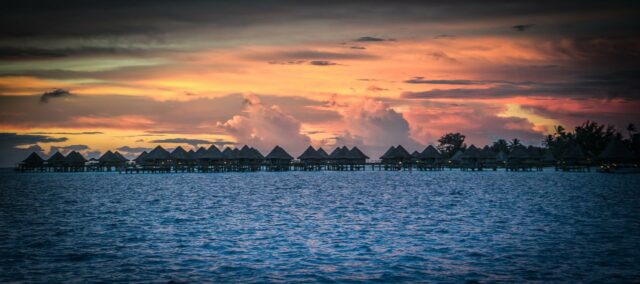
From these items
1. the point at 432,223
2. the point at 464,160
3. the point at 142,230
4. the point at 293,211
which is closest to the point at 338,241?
the point at 432,223

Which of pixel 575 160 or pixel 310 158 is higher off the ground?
pixel 310 158

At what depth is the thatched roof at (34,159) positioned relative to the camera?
10470cm

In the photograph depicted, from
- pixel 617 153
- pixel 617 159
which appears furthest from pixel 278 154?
pixel 617 159

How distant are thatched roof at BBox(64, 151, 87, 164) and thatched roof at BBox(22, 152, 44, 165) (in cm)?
474

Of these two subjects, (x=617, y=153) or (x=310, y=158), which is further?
(x=310, y=158)

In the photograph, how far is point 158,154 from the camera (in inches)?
3748

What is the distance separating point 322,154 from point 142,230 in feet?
254

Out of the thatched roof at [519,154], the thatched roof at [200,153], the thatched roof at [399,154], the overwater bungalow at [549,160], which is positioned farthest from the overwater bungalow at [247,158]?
the overwater bungalow at [549,160]

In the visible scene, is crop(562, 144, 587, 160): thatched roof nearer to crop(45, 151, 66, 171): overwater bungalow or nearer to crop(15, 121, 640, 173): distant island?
crop(15, 121, 640, 173): distant island

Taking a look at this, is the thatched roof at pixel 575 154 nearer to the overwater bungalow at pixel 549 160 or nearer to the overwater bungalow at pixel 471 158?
the overwater bungalow at pixel 549 160

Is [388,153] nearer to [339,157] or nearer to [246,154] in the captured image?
[339,157]

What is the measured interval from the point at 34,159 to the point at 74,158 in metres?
7.09

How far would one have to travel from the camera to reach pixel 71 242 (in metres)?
21.5

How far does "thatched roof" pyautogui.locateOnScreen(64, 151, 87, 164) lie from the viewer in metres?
104
